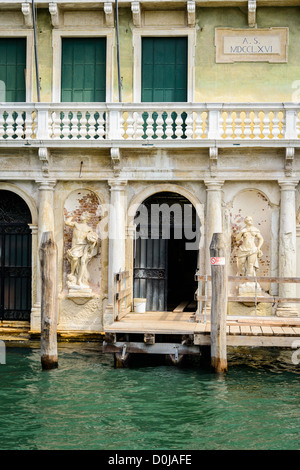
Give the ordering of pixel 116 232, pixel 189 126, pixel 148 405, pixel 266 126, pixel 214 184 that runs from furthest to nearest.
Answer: pixel 116 232, pixel 214 184, pixel 189 126, pixel 266 126, pixel 148 405

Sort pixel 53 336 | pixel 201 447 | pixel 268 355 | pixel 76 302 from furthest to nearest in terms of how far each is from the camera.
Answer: pixel 76 302, pixel 268 355, pixel 53 336, pixel 201 447

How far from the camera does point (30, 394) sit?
35.2 ft

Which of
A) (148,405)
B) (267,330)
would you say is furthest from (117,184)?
(148,405)

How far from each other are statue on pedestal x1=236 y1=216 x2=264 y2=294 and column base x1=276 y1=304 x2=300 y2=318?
0.63m

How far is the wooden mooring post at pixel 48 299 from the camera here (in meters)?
12.0

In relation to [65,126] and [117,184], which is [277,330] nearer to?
[117,184]

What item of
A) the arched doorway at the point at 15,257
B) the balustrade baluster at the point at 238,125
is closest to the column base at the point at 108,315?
the arched doorway at the point at 15,257

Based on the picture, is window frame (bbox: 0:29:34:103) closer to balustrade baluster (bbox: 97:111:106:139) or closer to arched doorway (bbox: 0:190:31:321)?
balustrade baluster (bbox: 97:111:106:139)

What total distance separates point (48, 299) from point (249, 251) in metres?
4.65

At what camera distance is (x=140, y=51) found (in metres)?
15.9

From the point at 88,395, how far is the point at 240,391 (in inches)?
93.3

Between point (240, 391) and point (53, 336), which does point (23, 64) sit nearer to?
point (53, 336)

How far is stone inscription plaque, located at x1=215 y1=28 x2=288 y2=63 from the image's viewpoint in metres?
15.7

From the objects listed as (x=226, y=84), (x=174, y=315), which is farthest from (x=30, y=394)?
(x=226, y=84)
